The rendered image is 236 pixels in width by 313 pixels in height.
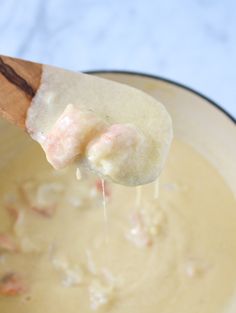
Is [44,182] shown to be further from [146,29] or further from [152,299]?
[146,29]

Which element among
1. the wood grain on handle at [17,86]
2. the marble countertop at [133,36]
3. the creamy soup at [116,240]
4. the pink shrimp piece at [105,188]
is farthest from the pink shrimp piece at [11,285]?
the marble countertop at [133,36]

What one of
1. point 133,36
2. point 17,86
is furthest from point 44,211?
point 133,36

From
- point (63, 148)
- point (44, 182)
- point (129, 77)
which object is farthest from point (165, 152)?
point (44, 182)

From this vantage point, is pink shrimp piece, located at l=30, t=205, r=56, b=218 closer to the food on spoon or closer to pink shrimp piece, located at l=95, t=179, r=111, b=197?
pink shrimp piece, located at l=95, t=179, r=111, b=197

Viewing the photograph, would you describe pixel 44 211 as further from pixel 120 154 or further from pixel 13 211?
pixel 120 154

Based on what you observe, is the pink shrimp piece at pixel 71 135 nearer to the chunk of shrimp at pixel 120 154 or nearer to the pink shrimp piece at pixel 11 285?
the chunk of shrimp at pixel 120 154
